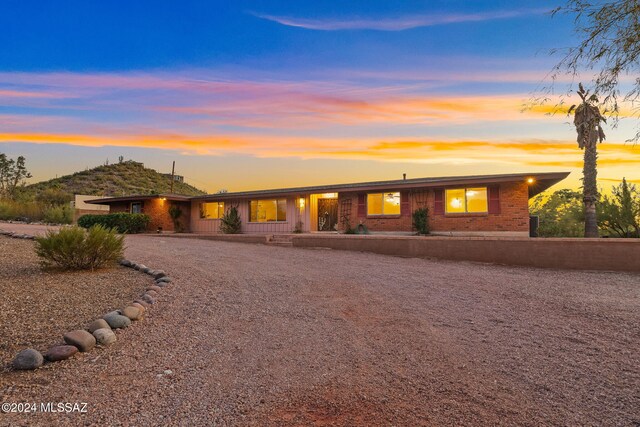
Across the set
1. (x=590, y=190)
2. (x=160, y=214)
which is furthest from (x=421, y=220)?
(x=160, y=214)

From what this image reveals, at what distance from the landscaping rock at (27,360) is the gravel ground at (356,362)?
112 millimetres

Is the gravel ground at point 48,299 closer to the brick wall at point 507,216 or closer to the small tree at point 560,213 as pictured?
the brick wall at point 507,216

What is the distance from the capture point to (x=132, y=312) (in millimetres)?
4875

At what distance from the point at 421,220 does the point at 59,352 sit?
1609cm

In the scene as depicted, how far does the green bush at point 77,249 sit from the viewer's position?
23.2ft

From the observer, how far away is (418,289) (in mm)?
7449

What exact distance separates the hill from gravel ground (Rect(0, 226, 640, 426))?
5366 cm

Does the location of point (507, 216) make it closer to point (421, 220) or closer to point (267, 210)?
point (421, 220)

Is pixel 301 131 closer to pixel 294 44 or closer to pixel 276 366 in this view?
pixel 294 44

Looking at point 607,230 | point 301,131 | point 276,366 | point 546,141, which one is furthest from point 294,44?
point 607,230

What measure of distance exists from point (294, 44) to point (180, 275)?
9451mm

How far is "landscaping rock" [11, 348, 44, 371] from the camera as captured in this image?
11.2 ft

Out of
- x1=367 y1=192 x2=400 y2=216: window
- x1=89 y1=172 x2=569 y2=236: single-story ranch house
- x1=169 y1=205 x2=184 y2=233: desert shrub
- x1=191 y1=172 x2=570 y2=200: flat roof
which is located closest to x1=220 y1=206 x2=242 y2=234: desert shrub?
x1=89 y1=172 x2=569 y2=236: single-story ranch house

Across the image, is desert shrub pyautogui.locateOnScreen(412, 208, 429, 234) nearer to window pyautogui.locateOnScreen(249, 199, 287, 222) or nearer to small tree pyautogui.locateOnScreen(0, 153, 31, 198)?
window pyautogui.locateOnScreen(249, 199, 287, 222)
